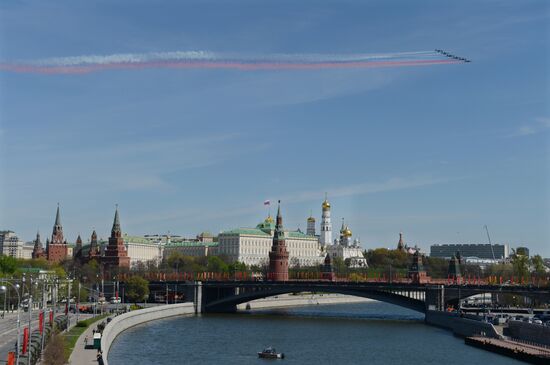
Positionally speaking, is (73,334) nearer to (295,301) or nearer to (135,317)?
(135,317)

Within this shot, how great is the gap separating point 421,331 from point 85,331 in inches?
1420

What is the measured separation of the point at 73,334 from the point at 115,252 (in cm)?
10670

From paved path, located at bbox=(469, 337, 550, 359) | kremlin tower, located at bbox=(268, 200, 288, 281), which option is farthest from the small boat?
kremlin tower, located at bbox=(268, 200, 288, 281)

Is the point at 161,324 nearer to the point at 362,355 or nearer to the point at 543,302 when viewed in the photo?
the point at 362,355

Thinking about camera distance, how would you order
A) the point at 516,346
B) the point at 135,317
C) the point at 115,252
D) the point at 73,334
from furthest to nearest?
the point at 115,252 → the point at 135,317 → the point at 73,334 → the point at 516,346

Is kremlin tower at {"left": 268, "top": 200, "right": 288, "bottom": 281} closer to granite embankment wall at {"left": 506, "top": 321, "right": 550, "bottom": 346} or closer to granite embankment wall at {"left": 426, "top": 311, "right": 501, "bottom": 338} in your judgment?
granite embankment wall at {"left": 426, "top": 311, "right": 501, "bottom": 338}

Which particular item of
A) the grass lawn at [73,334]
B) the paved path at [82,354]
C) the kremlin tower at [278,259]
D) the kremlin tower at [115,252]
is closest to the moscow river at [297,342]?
the paved path at [82,354]

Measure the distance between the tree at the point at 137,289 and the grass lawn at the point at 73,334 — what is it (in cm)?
3767

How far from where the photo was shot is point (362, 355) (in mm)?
72250

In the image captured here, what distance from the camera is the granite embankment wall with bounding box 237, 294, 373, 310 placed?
13675cm

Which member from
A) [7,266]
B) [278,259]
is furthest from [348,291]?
[7,266]

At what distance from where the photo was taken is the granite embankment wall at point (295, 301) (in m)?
137

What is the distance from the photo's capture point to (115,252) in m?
178

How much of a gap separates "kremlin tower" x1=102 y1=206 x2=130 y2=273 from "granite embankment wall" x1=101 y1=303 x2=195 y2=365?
184 feet
